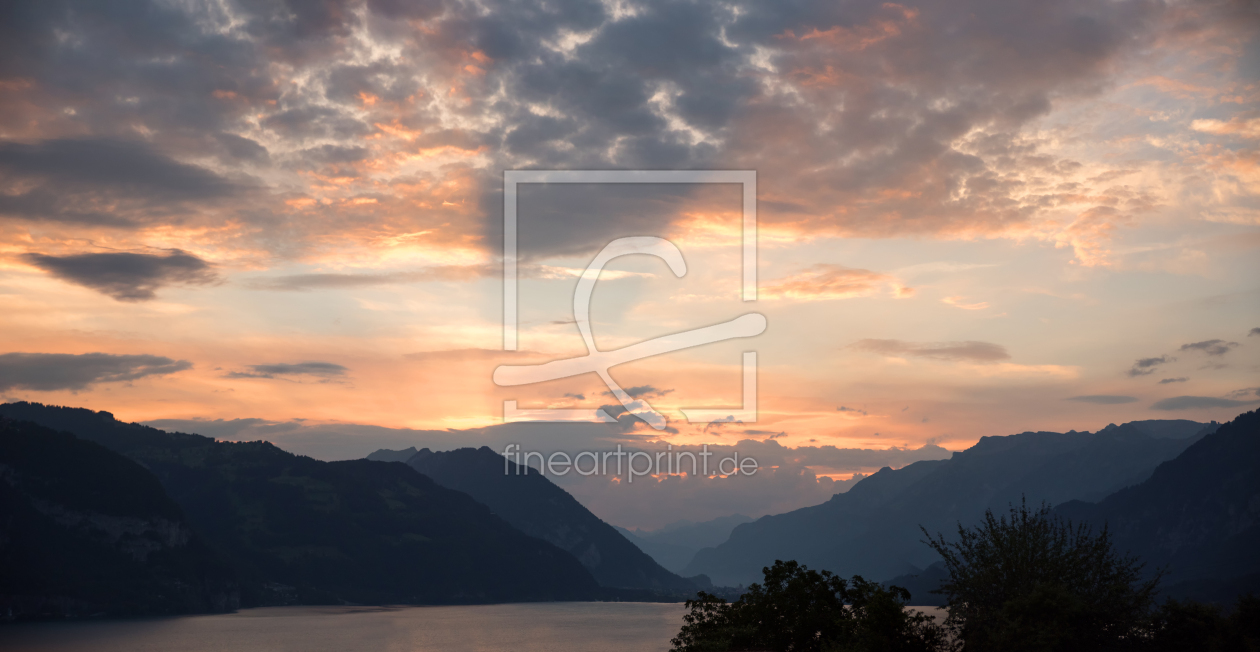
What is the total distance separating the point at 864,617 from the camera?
50656 millimetres

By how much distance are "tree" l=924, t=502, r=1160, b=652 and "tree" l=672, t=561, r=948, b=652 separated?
2.65 meters

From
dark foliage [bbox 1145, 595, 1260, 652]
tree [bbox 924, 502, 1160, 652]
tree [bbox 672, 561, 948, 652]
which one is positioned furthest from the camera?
tree [bbox 672, 561, 948, 652]

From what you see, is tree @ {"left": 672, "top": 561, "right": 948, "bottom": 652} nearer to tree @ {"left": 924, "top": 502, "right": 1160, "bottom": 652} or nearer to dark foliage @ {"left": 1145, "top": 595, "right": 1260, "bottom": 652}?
tree @ {"left": 924, "top": 502, "right": 1160, "bottom": 652}

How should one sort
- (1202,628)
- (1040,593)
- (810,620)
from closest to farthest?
1. (1040,593)
2. (1202,628)
3. (810,620)

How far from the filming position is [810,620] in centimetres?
5500

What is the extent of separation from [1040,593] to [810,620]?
1601 cm

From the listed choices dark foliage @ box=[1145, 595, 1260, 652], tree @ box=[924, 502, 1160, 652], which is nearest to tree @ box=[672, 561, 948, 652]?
tree @ box=[924, 502, 1160, 652]

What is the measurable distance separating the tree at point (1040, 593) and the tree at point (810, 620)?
2653 mm

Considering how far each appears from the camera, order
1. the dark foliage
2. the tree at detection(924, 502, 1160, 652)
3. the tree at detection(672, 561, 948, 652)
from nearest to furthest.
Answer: the tree at detection(924, 502, 1160, 652) < the dark foliage < the tree at detection(672, 561, 948, 652)

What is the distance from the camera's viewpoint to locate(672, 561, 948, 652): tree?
48.2 m

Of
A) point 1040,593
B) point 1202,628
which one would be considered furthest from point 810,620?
point 1202,628

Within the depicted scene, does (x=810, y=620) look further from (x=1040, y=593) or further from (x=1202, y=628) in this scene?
(x=1202, y=628)

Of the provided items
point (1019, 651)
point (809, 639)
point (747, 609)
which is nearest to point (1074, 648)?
point (1019, 651)

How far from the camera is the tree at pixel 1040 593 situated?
141 feet
